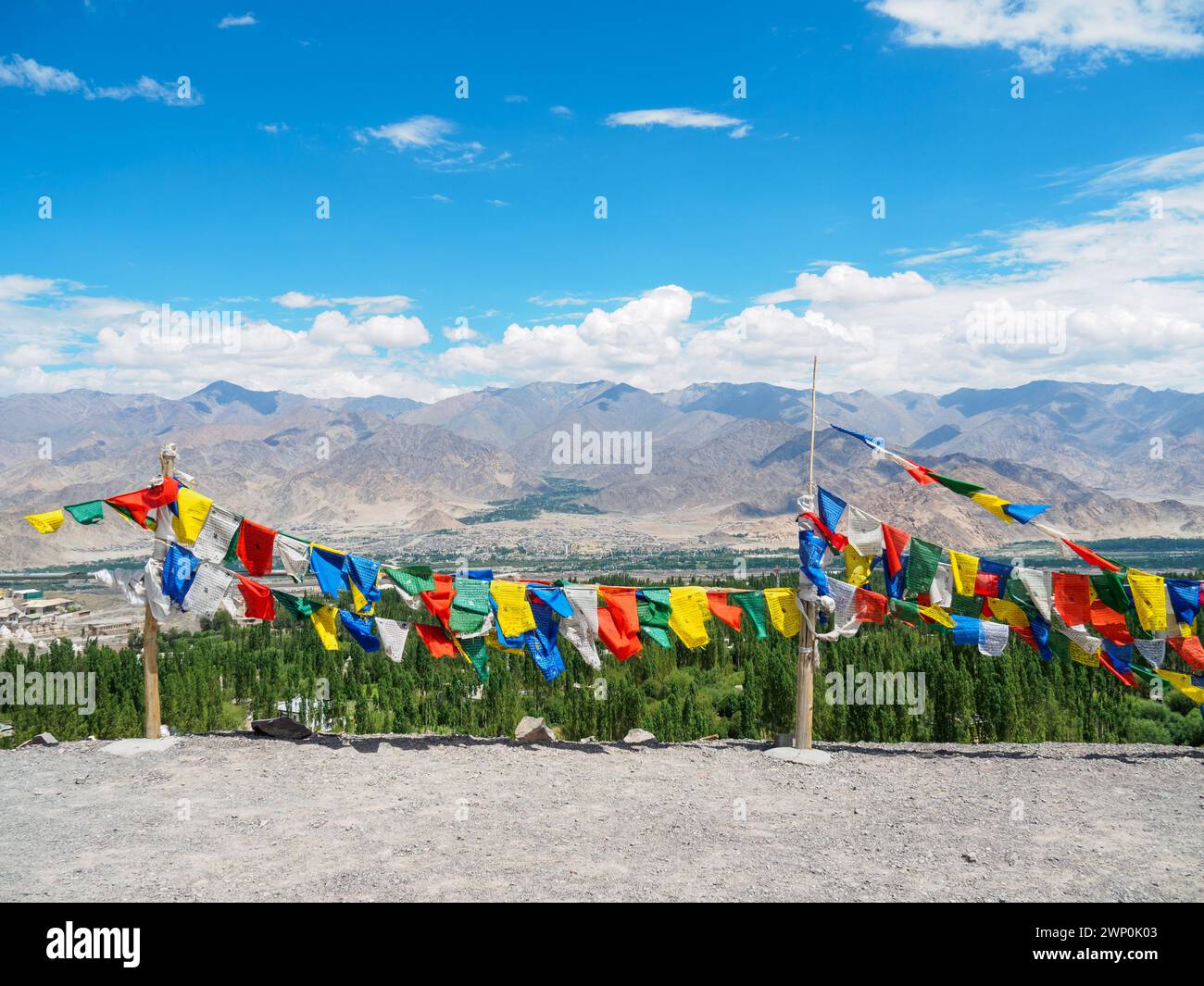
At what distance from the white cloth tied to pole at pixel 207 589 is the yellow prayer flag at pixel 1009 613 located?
9912mm

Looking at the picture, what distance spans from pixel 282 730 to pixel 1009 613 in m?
9.61

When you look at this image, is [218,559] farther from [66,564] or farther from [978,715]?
[66,564]

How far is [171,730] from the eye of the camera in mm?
12445

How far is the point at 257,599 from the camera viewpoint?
11.8m

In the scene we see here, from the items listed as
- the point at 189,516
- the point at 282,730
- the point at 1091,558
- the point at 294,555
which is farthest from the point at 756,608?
the point at 189,516

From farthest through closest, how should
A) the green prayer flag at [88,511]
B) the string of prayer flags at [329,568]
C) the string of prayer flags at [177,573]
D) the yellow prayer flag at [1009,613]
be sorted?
the yellow prayer flag at [1009,613] < the string of prayer flags at [329,568] < the green prayer flag at [88,511] < the string of prayer flags at [177,573]

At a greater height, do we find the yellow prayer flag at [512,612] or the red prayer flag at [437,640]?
the yellow prayer flag at [512,612]

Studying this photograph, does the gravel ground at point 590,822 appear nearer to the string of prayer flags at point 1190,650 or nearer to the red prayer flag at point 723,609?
the string of prayer flags at point 1190,650

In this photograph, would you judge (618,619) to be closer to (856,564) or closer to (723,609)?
→ (723,609)

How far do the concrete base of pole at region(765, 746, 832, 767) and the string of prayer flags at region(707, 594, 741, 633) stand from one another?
5.30 feet

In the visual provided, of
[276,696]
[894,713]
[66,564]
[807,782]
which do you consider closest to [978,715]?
[894,713]

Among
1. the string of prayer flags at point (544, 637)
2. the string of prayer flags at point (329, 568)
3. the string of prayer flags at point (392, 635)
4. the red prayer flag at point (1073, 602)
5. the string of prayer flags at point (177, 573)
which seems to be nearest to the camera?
the string of prayer flags at point (177, 573)

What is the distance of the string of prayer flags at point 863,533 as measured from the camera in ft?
37.7

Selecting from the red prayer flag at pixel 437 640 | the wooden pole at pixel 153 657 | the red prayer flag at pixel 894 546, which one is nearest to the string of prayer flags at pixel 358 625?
the red prayer flag at pixel 437 640
